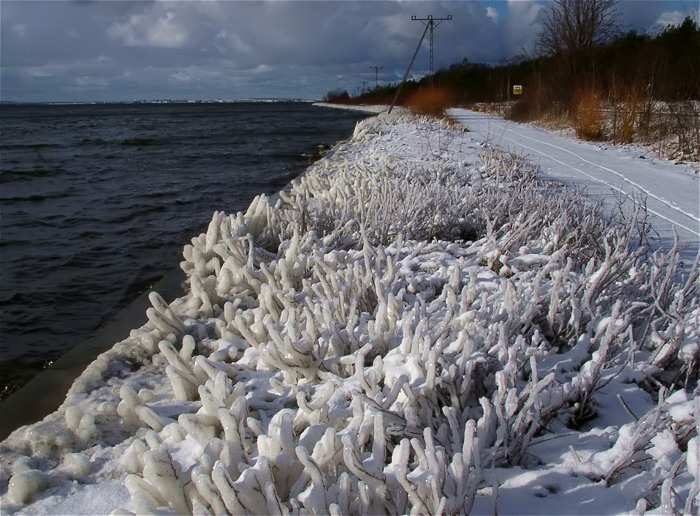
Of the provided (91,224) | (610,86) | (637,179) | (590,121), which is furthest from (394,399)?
(610,86)

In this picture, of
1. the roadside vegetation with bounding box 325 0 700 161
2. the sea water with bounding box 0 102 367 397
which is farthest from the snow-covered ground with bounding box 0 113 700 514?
the roadside vegetation with bounding box 325 0 700 161

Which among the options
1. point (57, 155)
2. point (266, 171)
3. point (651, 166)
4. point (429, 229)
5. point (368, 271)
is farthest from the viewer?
point (57, 155)

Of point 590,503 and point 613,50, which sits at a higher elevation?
point 613,50

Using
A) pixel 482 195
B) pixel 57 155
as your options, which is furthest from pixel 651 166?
pixel 57 155

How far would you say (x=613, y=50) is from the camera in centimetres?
2916

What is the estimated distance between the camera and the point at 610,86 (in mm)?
15875

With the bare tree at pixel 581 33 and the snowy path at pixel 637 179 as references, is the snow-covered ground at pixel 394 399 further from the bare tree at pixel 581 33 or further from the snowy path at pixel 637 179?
the bare tree at pixel 581 33

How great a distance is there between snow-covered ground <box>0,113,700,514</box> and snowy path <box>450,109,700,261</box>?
149 centimetres

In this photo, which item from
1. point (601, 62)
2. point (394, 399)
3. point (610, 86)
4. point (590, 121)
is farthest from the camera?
point (601, 62)

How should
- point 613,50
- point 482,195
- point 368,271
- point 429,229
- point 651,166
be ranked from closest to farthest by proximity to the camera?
point 368,271 → point 429,229 → point 482,195 → point 651,166 → point 613,50

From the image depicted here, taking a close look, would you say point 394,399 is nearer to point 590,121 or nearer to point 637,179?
point 637,179

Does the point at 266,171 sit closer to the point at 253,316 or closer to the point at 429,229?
the point at 429,229

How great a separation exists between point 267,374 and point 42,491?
0.99 meters

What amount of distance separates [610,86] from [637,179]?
979 centimetres
